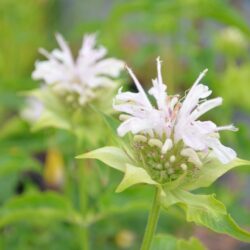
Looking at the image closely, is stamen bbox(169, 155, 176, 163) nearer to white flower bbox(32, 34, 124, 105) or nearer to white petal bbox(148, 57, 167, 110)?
white petal bbox(148, 57, 167, 110)

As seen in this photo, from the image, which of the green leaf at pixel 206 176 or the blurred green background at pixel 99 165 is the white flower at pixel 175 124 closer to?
the green leaf at pixel 206 176

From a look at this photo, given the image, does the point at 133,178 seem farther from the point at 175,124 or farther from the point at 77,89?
the point at 77,89

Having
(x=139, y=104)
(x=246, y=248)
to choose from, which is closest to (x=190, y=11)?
(x=139, y=104)

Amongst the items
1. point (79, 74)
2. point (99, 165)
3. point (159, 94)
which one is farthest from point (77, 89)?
point (159, 94)

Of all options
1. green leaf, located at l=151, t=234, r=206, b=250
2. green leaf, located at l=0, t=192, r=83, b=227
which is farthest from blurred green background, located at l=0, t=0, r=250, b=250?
green leaf, located at l=151, t=234, r=206, b=250

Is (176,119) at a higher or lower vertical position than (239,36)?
higher

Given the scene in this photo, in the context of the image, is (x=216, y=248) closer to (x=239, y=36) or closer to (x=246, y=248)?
(x=246, y=248)
